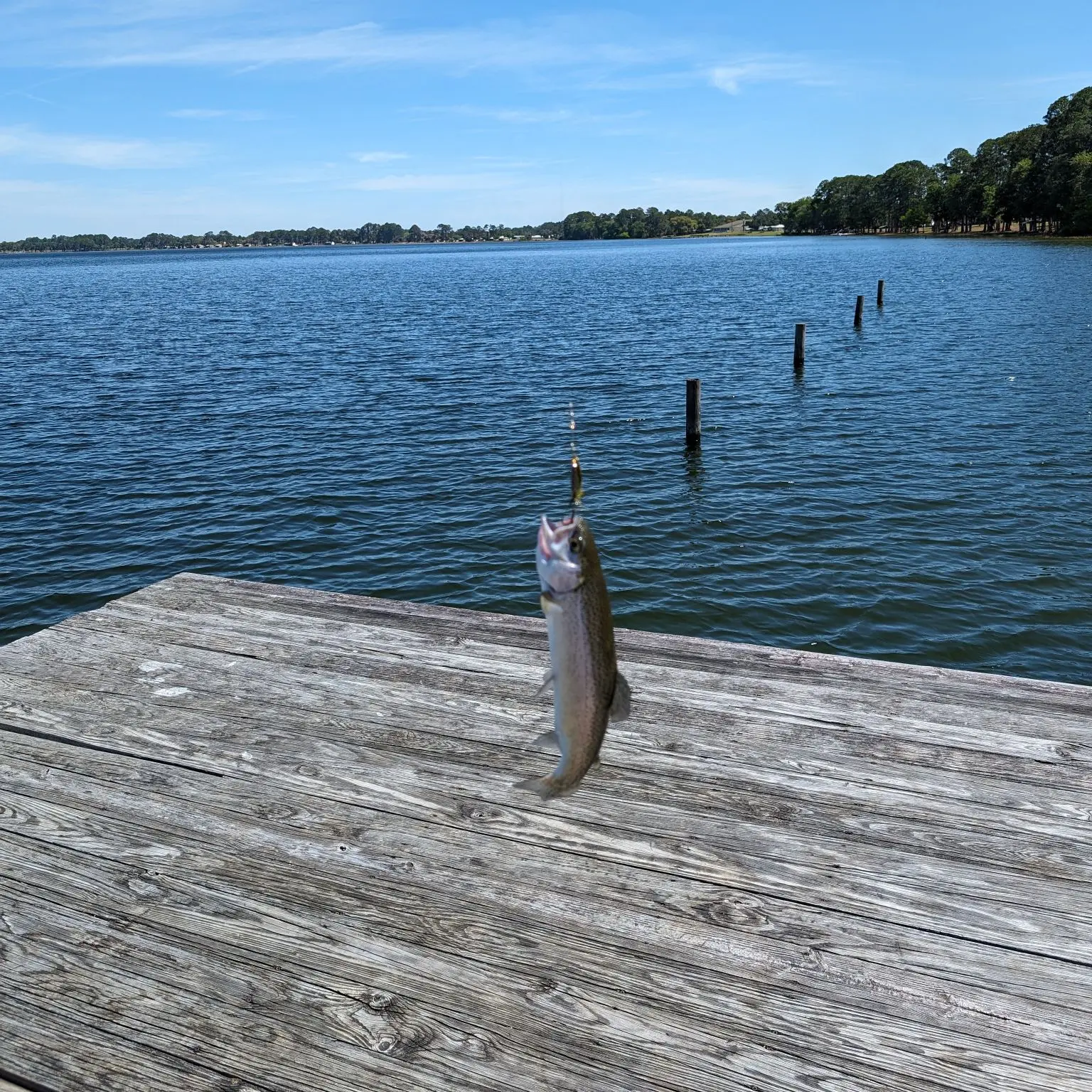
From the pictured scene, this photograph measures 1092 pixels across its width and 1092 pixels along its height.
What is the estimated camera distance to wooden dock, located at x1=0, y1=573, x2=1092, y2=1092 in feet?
9.92

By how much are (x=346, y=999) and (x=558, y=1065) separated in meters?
0.82

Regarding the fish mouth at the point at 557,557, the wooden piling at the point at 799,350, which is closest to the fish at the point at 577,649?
the fish mouth at the point at 557,557

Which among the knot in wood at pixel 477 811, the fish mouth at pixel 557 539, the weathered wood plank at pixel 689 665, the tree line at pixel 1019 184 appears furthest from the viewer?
the tree line at pixel 1019 184

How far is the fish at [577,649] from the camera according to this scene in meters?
1.89

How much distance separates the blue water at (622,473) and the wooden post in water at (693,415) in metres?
0.35

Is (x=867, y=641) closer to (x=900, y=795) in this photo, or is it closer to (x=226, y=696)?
(x=900, y=795)

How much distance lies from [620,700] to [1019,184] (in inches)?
5609

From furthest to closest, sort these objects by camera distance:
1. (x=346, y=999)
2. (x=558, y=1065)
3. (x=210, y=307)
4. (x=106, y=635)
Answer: (x=210, y=307), (x=106, y=635), (x=346, y=999), (x=558, y=1065)

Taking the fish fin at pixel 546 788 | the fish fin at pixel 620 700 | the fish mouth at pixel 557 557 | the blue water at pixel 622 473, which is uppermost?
the fish mouth at pixel 557 557

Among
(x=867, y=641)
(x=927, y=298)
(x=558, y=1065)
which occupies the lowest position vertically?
(x=867, y=641)

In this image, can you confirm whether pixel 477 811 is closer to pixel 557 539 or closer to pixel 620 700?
pixel 620 700

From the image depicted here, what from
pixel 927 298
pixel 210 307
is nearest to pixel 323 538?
pixel 927 298

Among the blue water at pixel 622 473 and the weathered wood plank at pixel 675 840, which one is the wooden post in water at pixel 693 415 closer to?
the blue water at pixel 622 473

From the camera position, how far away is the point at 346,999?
3.24 metres
